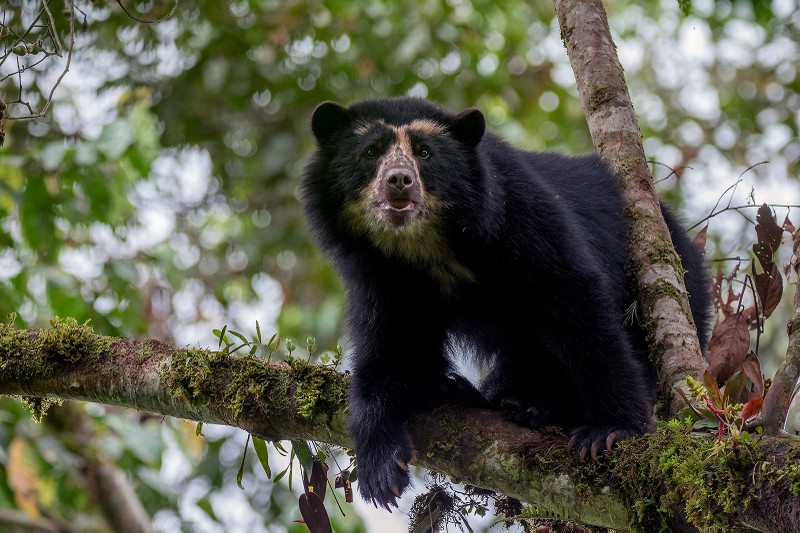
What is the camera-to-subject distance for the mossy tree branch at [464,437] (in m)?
2.54

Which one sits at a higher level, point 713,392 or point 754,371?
point 754,371

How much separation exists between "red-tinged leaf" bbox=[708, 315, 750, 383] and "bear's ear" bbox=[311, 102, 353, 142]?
6.42 ft

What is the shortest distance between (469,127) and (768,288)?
4.90ft

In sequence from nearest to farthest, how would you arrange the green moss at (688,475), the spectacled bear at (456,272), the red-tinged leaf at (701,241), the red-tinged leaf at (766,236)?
1. the green moss at (688,475)
2. the red-tinged leaf at (766,236)
3. the spectacled bear at (456,272)
4. the red-tinged leaf at (701,241)

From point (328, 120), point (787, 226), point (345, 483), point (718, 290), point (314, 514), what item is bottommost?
point (314, 514)

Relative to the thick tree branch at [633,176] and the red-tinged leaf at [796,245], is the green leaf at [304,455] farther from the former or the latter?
the red-tinged leaf at [796,245]

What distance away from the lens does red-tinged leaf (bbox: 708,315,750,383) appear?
3.54 metres

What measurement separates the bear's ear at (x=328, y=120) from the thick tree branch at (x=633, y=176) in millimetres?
1109

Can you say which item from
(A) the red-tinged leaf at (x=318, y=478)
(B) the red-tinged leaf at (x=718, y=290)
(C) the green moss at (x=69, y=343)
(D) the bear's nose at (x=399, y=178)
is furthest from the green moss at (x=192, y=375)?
(B) the red-tinged leaf at (x=718, y=290)

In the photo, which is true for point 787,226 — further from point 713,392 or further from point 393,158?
point 393,158

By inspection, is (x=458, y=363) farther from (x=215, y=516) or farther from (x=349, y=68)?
(x=349, y=68)

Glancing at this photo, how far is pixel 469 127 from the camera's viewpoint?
4.32 m

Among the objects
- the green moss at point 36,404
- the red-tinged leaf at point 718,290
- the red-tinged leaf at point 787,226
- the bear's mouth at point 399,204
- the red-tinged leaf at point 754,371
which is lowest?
the red-tinged leaf at point 754,371

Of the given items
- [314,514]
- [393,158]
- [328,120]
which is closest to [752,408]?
[314,514]
